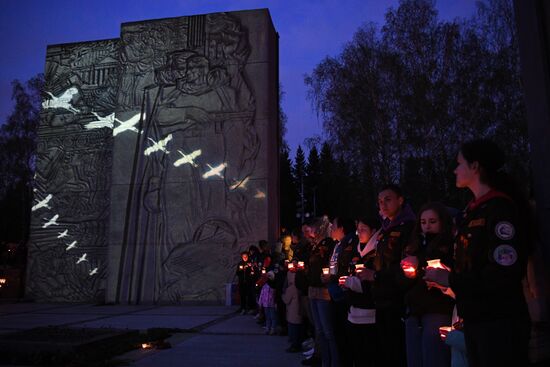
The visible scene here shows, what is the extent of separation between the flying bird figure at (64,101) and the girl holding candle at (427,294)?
1491 cm

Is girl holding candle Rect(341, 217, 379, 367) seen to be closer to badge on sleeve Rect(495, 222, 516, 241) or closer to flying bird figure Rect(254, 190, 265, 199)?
badge on sleeve Rect(495, 222, 516, 241)

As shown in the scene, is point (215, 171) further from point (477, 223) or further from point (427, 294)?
point (477, 223)

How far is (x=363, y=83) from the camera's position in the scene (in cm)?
1727

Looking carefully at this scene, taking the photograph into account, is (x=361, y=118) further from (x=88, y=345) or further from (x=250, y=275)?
(x=88, y=345)

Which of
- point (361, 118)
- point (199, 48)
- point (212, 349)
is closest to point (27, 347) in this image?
point (212, 349)

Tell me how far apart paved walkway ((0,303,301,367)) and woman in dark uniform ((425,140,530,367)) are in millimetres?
3725

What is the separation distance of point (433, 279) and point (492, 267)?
454mm

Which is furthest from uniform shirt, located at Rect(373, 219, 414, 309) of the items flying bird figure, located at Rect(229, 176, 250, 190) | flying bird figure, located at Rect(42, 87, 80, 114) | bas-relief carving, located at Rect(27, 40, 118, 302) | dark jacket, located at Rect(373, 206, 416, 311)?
flying bird figure, located at Rect(42, 87, 80, 114)

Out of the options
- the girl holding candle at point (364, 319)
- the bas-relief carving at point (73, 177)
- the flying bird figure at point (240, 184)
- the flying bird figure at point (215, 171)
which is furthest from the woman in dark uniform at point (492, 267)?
the bas-relief carving at point (73, 177)

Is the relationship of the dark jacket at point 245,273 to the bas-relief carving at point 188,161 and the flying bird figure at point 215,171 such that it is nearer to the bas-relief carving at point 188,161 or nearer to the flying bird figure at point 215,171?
the bas-relief carving at point 188,161

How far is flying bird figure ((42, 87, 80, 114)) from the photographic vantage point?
49.9ft

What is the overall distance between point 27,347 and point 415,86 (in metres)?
14.7

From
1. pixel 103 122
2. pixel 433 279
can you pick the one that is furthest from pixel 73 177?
pixel 433 279

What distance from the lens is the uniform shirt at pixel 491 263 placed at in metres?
1.75
